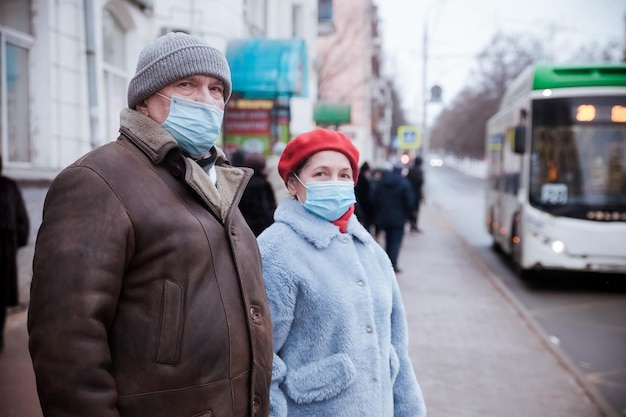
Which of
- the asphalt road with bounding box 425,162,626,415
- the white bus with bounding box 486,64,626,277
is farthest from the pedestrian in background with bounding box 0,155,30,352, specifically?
the white bus with bounding box 486,64,626,277

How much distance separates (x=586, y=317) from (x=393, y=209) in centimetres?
336

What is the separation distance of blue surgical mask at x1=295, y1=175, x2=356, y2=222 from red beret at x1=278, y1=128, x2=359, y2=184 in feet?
0.33

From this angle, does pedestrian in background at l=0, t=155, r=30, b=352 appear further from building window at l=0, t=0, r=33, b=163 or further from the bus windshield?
the bus windshield

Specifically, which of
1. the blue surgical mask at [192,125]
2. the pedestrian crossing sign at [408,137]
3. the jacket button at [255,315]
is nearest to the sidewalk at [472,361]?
the jacket button at [255,315]

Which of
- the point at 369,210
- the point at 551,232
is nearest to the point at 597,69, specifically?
the point at 551,232

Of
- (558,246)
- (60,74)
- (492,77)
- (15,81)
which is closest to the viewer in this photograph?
(15,81)

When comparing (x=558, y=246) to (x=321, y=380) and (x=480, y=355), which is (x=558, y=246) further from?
(x=321, y=380)

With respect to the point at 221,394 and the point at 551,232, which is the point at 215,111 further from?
the point at 551,232

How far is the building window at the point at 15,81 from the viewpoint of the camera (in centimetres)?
693

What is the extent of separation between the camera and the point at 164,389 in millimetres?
1523

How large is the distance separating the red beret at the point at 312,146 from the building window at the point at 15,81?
562 cm

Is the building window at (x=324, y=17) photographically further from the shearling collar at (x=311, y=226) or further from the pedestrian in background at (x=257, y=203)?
the shearling collar at (x=311, y=226)

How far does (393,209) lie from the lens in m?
9.89

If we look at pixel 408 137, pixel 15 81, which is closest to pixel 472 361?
pixel 15 81
